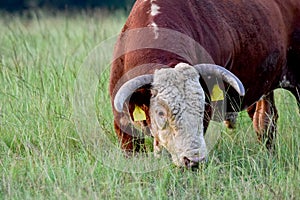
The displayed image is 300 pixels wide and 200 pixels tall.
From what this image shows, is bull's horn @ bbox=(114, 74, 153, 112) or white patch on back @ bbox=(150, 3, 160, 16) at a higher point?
white patch on back @ bbox=(150, 3, 160, 16)

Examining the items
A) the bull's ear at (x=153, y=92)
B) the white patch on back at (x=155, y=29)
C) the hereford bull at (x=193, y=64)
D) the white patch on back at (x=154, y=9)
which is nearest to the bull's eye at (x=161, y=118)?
the hereford bull at (x=193, y=64)

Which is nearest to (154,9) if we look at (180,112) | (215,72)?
(215,72)

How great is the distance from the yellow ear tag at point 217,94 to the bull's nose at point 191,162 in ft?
2.20

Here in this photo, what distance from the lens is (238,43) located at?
6.07 meters

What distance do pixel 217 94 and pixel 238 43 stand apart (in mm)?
801

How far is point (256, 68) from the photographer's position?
629 cm

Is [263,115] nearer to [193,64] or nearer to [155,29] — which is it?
[193,64]

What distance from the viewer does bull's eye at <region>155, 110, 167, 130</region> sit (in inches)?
199

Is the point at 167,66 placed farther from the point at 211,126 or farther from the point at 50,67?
the point at 50,67

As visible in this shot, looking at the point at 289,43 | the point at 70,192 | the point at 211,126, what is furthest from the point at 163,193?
the point at 289,43

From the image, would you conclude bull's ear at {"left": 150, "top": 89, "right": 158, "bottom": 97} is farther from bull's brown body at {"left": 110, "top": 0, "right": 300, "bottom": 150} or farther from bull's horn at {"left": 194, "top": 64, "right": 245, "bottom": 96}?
bull's horn at {"left": 194, "top": 64, "right": 245, "bottom": 96}

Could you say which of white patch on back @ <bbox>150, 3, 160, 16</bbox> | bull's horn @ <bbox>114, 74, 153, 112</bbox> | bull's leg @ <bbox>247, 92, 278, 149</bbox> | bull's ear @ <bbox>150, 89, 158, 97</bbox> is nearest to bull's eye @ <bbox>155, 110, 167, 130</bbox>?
bull's ear @ <bbox>150, 89, 158, 97</bbox>

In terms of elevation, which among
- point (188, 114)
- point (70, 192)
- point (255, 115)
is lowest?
point (255, 115)

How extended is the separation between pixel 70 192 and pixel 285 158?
5.59 ft
